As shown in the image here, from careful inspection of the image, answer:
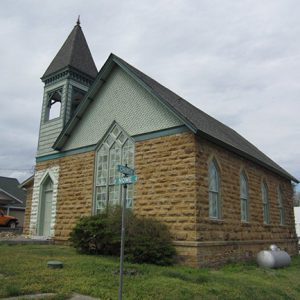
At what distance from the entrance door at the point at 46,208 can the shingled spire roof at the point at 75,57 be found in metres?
6.00

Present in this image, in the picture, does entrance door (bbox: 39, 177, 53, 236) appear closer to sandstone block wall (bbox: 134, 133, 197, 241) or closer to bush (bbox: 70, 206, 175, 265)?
bush (bbox: 70, 206, 175, 265)

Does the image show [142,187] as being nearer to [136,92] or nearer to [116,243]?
[116,243]

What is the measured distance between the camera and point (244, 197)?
16016 millimetres

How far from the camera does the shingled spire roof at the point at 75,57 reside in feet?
63.6

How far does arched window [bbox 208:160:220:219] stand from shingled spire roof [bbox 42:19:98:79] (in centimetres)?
951

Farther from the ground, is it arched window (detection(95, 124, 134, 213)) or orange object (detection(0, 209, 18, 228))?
arched window (detection(95, 124, 134, 213))

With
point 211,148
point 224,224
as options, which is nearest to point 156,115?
point 211,148

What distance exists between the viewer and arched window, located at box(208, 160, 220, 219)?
1330cm

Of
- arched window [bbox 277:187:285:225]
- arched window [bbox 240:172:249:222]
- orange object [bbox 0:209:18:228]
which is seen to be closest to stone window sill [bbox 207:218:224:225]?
arched window [bbox 240:172:249:222]

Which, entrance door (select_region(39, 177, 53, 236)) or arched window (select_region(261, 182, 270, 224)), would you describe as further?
arched window (select_region(261, 182, 270, 224))

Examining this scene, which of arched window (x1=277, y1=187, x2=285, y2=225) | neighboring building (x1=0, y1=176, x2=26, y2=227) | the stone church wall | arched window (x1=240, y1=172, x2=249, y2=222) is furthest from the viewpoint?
neighboring building (x1=0, y1=176, x2=26, y2=227)

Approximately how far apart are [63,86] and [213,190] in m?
10.0

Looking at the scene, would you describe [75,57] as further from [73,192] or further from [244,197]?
[244,197]

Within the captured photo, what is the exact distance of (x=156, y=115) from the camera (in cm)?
1400
